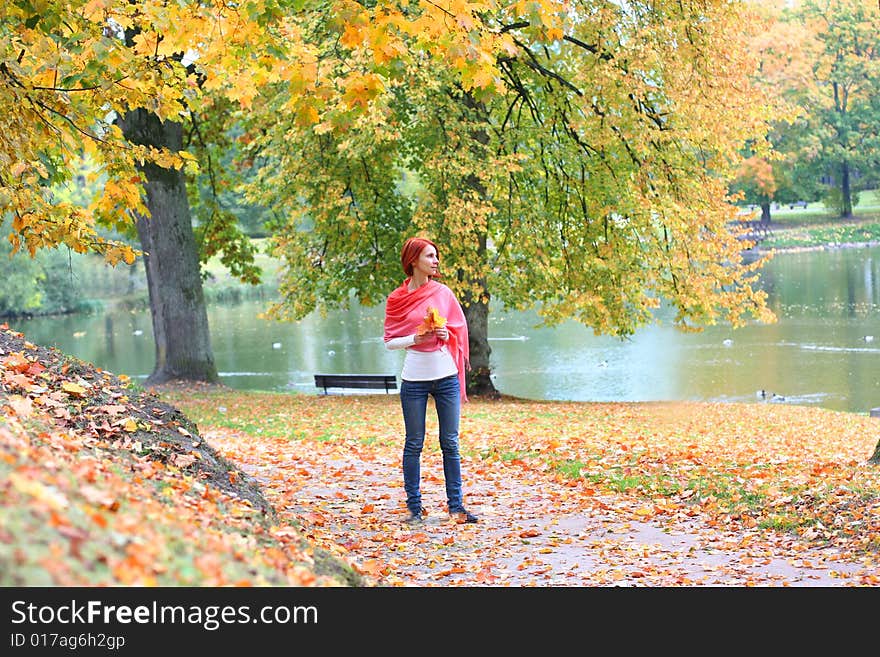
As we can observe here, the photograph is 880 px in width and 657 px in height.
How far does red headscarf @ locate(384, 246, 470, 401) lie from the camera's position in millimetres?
7309

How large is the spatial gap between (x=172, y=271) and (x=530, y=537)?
13.5 meters

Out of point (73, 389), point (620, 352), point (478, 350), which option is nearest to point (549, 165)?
point (478, 350)

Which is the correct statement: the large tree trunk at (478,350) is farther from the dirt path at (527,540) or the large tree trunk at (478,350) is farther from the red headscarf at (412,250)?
the red headscarf at (412,250)

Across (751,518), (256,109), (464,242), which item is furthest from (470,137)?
(751,518)

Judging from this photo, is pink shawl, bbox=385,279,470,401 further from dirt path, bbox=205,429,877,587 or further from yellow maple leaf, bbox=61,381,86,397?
yellow maple leaf, bbox=61,381,86,397

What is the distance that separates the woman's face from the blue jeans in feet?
2.57

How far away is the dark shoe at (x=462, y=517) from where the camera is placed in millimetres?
7491

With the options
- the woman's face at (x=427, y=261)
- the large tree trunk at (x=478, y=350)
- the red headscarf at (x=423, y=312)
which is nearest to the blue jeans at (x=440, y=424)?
the red headscarf at (x=423, y=312)

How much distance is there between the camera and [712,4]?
56.3 feet

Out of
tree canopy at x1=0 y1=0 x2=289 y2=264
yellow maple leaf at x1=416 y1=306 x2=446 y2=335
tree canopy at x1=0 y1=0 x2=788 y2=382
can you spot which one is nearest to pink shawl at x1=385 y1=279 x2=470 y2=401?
yellow maple leaf at x1=416 y1=306 x2=446 y2=335

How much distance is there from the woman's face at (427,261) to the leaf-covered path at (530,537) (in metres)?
1.86

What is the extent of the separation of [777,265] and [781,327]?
2511 centimetres

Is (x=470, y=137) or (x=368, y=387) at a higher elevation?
(x=470, y=137)
